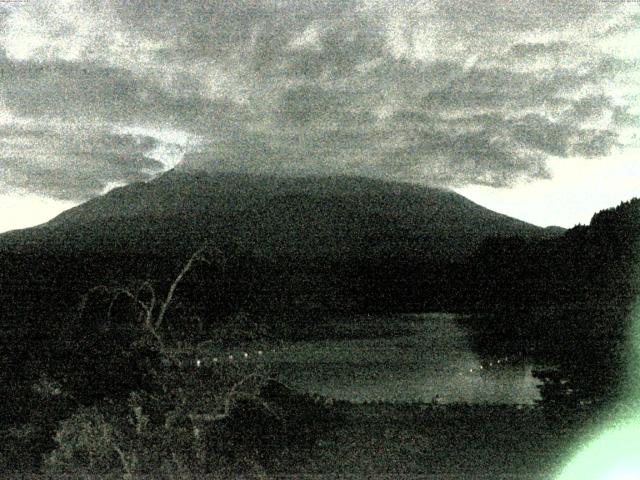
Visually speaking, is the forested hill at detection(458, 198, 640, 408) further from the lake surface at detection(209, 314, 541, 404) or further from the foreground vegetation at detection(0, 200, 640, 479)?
the lake surface at detection(209, 314, 541, 404)

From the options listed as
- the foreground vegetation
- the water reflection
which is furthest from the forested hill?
the water reflection

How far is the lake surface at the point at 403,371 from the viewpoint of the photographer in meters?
19.7

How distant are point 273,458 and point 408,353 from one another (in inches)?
975

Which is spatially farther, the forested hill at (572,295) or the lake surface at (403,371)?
the lake surface at (403,371)

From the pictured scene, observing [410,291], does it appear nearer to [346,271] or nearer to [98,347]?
[346,271]

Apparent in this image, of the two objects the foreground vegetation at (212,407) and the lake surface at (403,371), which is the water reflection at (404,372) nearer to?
the lake surface at (403,371)

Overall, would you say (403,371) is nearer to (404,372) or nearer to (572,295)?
(404,372)

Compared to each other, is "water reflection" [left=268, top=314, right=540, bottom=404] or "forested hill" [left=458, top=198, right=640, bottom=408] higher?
"forested hill" [left=458, top=198, right=640, bottom=408]

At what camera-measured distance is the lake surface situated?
64.5ft

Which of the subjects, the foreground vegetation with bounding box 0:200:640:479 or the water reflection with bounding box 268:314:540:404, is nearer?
the foreground vegetation with bounding box 0:200:640:479

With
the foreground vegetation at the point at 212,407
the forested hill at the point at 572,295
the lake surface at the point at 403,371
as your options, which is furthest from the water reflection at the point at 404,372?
the foreground vegetation at the point at 212,407

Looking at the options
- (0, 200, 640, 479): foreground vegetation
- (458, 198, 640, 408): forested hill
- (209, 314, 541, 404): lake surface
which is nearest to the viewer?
(0, 200, 640, 479): foreground vegetation

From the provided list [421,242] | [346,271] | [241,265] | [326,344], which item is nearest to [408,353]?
[326,344]

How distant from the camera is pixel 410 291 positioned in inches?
2156
